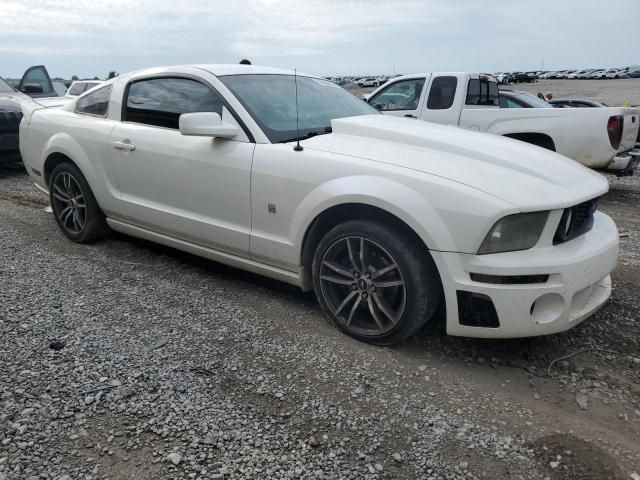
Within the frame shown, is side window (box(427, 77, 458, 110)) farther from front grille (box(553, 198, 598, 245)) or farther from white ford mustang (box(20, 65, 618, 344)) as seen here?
front grille (box(553, 198, 598, 245))

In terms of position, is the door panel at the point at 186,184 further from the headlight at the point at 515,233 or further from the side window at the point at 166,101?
the headlight at the point at 515,233

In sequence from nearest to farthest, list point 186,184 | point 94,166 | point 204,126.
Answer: point 204,126
point 186,184
point 94,166

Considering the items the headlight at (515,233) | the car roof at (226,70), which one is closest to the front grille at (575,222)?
the headlight at (515,233)

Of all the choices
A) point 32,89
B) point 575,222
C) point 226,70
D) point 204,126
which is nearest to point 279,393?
point 204,126

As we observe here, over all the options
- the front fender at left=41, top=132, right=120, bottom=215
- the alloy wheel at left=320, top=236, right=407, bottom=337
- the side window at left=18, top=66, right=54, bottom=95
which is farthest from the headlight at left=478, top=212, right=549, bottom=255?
the side window at left=18, top=66, right=54, bottom=95

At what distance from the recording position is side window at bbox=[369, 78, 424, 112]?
798cm

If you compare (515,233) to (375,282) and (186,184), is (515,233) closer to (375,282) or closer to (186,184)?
(375,282)

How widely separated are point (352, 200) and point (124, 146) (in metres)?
2.09

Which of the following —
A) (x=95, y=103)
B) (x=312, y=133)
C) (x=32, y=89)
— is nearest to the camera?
(x=312, y=133)

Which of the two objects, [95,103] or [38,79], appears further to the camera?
[38,79]

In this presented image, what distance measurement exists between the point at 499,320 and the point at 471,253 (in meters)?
0.38

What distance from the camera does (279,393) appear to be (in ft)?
8.58

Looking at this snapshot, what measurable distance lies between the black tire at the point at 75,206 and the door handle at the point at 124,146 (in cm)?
60

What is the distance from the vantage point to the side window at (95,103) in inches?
174
